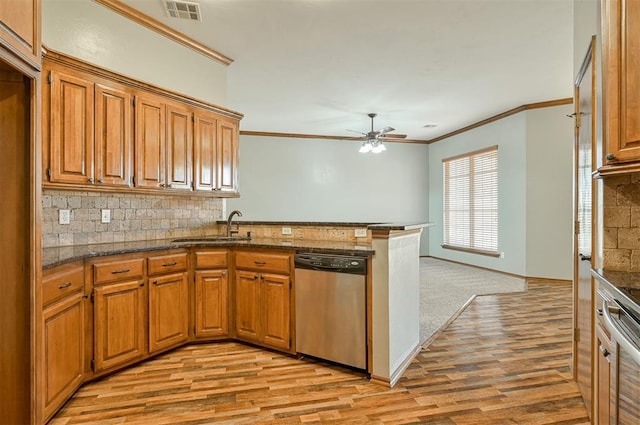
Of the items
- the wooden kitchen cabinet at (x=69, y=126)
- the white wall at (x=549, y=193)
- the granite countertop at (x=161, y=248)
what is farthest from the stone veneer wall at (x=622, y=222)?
the white wall at (x=549, y=193)

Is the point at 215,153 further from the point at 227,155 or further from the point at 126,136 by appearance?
the point at 126,136

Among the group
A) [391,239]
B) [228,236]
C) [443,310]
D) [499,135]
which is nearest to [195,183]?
[228,236]

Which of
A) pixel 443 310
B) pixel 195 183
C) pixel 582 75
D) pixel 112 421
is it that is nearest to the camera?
pixel 112 421

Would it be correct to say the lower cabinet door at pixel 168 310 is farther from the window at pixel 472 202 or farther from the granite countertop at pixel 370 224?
the window at pixel 472 202

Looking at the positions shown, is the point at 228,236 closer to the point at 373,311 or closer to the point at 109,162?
the point at 109,162

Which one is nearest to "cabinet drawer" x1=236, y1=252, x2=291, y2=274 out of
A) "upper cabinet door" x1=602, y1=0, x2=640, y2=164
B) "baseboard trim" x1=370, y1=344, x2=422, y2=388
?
"baseboard trim" x1=370, y1=344, x2=422, y2=388

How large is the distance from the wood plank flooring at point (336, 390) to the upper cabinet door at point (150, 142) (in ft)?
5.10

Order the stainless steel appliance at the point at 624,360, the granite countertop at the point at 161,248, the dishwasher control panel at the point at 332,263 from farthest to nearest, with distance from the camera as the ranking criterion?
the dishwasher control panel at the point at 332,263
the granite countertop at the point at 161,248
the stainless steel appliance at the point at 624,360

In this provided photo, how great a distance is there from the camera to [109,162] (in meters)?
2.83

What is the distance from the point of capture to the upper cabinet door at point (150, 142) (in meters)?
3.04

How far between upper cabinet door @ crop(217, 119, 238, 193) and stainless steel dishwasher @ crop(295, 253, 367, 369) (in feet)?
4.95

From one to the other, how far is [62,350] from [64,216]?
1143mm

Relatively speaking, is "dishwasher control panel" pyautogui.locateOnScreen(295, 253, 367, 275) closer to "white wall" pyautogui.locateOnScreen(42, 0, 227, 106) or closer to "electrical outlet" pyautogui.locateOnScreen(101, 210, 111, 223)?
"electrical outlet" pyautogui.locateOnScreen(101, 210, 111, 223)

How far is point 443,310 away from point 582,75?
9.62 feet
